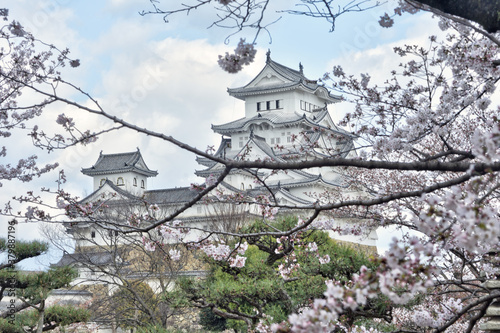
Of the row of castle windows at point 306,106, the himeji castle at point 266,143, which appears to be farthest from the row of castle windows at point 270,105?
the row of castle windows at point 306,106

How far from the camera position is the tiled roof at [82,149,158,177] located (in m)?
41.2

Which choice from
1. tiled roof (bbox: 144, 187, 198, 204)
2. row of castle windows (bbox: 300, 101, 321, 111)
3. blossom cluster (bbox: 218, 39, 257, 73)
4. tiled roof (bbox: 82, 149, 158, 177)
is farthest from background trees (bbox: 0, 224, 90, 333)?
row of castle windows (bbox: 300, 101, 321, 111)

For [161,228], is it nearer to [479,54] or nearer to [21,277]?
[479,54]

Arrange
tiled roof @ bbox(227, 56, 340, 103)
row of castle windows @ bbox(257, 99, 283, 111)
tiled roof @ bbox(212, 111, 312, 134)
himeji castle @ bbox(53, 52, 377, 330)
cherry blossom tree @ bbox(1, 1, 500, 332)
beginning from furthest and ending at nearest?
row of castle windows @ bbox(257, 99, 283, 111) → tiled roof @ bbox(227, 56, 340, 103) → tiled roof @ bbox(212, 111, 312, 134) → himeji castle @ bbox(53, 52, 377, 330) → cherry blossom tree @ bbox(1, 1, 500, 332)

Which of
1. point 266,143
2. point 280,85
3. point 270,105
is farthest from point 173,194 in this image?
point 280,85

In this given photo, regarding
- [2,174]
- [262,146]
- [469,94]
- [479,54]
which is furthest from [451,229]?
[262,146]

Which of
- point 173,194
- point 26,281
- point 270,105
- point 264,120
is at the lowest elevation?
point 26,281

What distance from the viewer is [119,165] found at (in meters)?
41.6

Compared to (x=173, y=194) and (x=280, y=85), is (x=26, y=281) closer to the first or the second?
(x=173, y=194)

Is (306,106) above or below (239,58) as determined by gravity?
above

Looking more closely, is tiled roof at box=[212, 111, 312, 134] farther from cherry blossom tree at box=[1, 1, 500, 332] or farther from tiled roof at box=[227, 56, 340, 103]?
cherry blossom tree at box=[1, 1, 500, 332]

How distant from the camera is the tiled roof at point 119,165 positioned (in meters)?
41.2

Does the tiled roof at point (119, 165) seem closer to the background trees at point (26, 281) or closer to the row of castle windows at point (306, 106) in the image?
the row of castle windows at point (306, 106)

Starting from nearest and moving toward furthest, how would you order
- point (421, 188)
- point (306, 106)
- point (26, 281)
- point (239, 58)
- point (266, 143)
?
point (239, 58), point (421, 188), point (26, 281), point (266, 143), point (306, 106)
